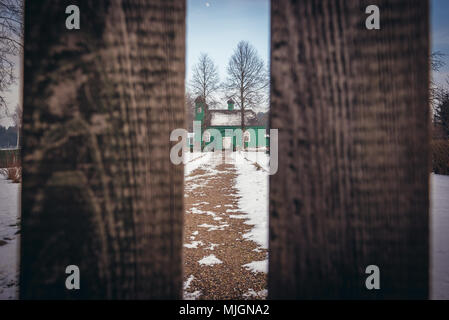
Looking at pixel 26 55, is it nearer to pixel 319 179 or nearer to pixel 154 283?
pixel 154 283

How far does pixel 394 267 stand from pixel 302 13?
0.86 metres

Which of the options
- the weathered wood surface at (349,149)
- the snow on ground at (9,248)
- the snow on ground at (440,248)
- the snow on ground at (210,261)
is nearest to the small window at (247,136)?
the snow on ground at (440,248)

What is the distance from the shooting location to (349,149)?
2.29 feet

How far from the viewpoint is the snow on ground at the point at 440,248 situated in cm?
237

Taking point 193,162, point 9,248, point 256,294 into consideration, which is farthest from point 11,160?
point 256,294

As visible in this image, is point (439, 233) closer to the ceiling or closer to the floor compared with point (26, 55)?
closer to the floor

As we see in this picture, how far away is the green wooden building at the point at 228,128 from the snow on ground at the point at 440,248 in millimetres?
28890

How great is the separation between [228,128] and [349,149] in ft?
125

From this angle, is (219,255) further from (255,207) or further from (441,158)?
(441,158)

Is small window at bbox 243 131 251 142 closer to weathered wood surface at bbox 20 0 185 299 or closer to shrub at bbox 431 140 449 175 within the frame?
shrub at bbox 431 140 449 175

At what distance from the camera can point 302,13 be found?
70 centimetres

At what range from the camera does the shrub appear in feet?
35.2

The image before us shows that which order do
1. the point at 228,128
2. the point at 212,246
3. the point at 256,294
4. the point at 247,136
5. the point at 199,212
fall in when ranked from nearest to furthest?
the point at 256,294
the point at 212,246
the point at 199,212
the point at 228,128
the point at 247,136
